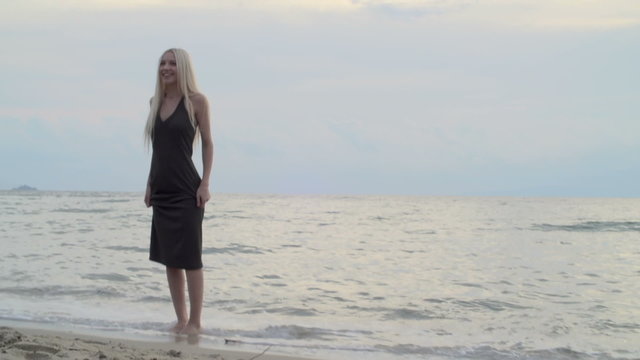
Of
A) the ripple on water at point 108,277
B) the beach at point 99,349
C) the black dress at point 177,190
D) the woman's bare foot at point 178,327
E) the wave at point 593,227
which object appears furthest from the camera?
the wave at point 593,227

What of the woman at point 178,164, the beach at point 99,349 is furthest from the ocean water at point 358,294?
the woman at point 178,164

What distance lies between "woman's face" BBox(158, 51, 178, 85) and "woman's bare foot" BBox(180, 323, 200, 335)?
1.66 m

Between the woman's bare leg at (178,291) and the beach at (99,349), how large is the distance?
33 cm

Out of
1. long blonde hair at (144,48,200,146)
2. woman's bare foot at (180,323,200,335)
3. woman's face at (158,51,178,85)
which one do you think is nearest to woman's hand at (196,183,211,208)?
long blonde hair at (144,48,200,146)

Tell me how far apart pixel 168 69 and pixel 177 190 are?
2.61 feet

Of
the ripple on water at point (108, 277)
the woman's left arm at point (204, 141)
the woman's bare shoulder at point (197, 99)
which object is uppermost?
the woman's bare shoulder at point (197, 99)

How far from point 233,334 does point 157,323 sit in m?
0.67

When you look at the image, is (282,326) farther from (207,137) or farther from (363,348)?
(207,137)

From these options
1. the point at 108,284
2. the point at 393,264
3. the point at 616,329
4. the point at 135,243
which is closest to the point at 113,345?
the point at 108,284

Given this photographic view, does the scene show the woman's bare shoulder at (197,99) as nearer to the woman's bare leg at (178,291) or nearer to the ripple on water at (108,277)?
the woman's bare leg at (178,291)

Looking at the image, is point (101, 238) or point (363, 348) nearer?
point (363, 348)

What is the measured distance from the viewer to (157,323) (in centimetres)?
482

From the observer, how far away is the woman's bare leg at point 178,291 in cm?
441

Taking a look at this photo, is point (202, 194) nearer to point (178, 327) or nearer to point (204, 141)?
point (204, 141)
